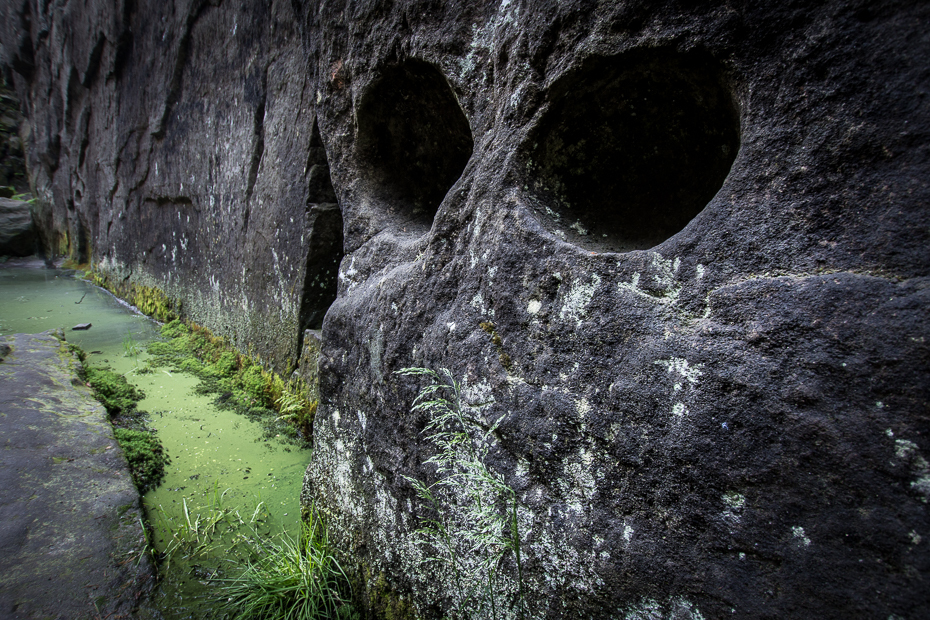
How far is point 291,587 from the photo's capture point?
4.53 ft

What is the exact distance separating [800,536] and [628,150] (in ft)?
2.80

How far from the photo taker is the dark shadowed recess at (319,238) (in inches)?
96.1

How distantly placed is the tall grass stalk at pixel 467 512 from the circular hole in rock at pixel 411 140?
0.82 metres

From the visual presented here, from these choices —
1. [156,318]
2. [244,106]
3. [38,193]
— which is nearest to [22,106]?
[38,193]

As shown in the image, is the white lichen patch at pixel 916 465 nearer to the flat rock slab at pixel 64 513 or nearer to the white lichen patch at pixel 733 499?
the white lichen patch at pixel 733 499

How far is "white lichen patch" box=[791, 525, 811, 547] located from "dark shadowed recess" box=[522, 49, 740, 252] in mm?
633

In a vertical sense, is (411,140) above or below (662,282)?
above

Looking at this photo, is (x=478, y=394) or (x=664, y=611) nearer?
(x=664, y=611)

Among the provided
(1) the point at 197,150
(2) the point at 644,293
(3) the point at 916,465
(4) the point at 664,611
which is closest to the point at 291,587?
(4) the point at 664,611

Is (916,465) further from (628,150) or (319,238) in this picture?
(319,238)

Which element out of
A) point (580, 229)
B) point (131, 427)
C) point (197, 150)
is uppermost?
point (197, 150)

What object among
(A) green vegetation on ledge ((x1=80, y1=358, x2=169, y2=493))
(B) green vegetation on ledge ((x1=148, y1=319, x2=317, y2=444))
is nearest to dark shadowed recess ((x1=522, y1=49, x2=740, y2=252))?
(B) green vegetation on ledge ((x1=148, y1=319, x2=317, y2=444))

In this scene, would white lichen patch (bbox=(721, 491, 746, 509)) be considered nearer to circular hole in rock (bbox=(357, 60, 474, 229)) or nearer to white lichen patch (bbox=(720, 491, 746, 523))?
white lichen patch (bbox=(720, 491, 746, 523))

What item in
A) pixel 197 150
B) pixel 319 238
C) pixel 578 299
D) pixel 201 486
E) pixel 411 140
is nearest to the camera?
pixel 578 299
